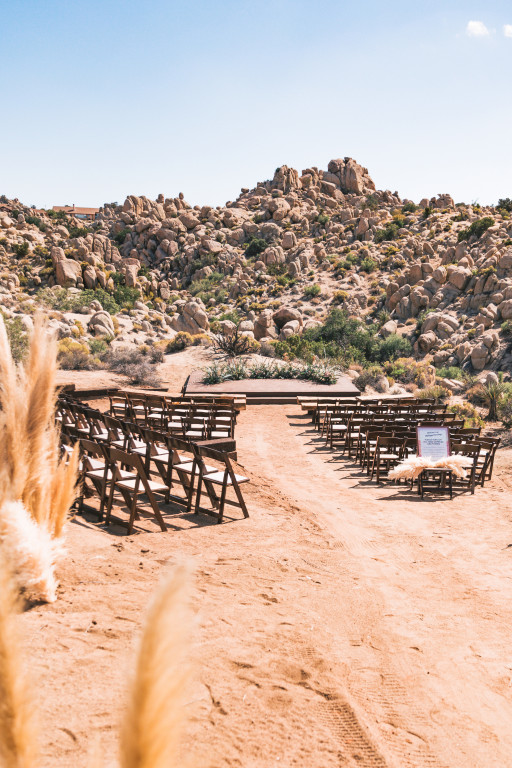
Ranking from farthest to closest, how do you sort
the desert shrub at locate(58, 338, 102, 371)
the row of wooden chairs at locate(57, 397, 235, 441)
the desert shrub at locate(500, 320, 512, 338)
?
1. the desert shrub at locate(500, 320, 512, 338)
2. the desert shrub at locate(58, 338, 102, 371)
3. the row of wooden chairs at locate(57, 397, 235, 441)

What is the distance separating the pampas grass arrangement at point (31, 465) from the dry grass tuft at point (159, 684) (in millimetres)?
1603

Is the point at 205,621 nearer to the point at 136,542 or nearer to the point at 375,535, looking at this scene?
the point at 136,542

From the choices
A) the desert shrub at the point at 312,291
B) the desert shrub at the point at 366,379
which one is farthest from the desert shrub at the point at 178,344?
the desert shrub at the point at 312,291

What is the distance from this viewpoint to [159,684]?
706 millimetres

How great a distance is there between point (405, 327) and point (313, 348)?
12755 millimetres

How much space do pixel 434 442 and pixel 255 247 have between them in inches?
2098

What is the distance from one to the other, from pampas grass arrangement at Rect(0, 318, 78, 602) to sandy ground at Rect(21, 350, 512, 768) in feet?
2.26

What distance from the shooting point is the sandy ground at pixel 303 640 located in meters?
3.22

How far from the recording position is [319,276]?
178 ft

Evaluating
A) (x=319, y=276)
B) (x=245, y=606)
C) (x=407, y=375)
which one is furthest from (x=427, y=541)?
(x=319, y=276)

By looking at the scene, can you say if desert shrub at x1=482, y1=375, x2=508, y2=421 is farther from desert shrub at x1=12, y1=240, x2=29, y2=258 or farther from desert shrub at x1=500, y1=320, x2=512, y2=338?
desert shrub at x1=12, y1=240, x2=29, y2=258

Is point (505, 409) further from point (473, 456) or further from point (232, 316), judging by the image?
point (232, 316)

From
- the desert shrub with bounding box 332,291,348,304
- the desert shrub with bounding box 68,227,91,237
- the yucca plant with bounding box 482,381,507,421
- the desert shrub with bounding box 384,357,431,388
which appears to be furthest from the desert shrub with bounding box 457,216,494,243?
the desert shrub with bounding box 68,227,91,237

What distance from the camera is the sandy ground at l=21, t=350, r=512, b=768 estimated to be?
322cm
